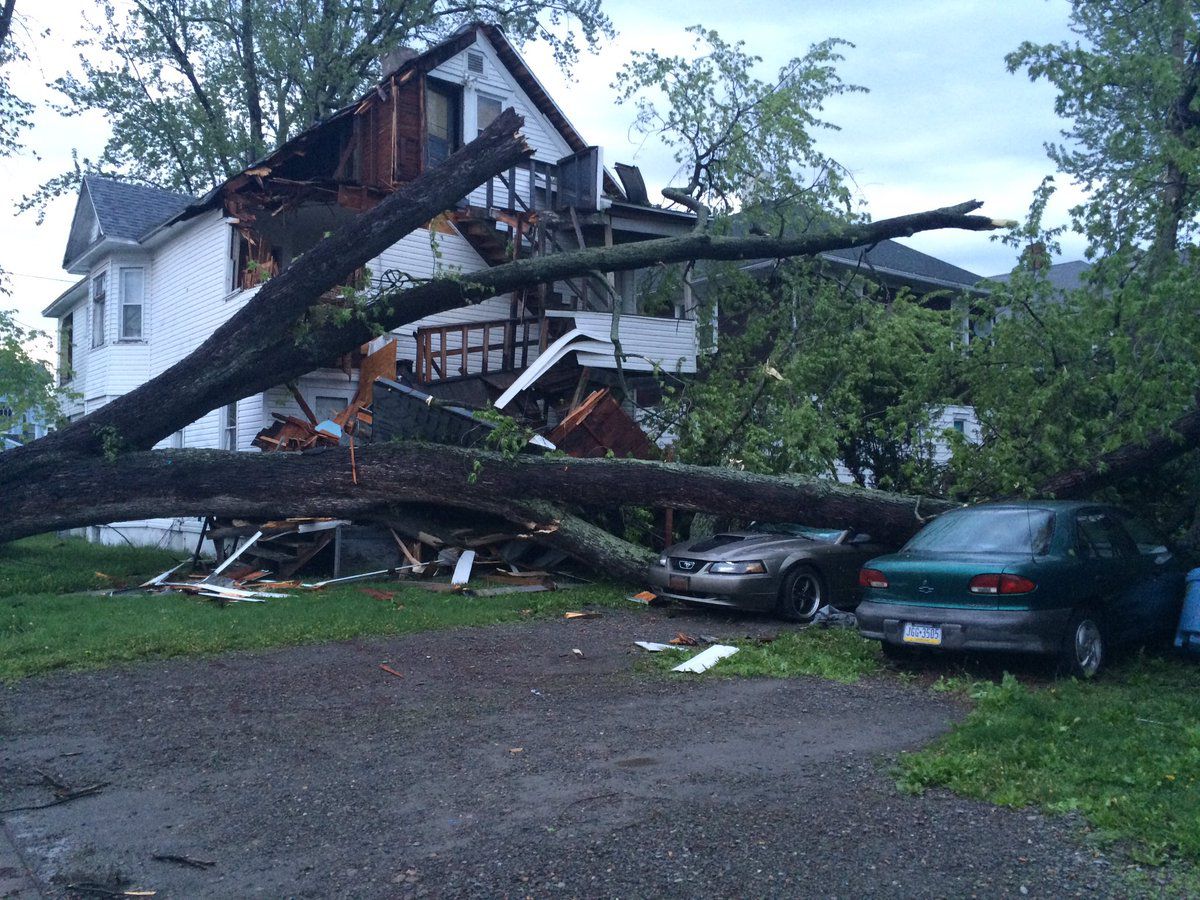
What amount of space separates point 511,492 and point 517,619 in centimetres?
212

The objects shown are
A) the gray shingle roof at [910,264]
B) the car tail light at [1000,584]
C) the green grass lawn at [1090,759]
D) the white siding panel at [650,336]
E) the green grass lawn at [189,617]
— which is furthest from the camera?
the gray shingle roof at [910,264]

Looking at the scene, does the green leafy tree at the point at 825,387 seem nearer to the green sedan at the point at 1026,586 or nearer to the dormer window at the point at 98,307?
the green sedan at the point at 1026,586

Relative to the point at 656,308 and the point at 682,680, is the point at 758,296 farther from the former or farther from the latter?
the point at 682,680

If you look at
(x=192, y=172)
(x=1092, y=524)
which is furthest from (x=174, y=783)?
(x=192, y=172)

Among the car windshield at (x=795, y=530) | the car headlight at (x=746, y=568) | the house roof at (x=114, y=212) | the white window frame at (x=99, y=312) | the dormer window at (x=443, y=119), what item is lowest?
the car headlight at (x=746, y=568)

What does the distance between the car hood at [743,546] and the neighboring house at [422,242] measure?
20.5 feet

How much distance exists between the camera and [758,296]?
1748 cm

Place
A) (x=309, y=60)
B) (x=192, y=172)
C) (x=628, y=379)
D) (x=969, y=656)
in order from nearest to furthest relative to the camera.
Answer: (x=969, y=656), (x=628, y=379), (x=309, y=60), (x=192, y=172)

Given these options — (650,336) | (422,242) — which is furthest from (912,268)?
(422,242)

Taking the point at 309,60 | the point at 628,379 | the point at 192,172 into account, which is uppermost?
the point at 309,60

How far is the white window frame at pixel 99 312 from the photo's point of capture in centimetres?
2458

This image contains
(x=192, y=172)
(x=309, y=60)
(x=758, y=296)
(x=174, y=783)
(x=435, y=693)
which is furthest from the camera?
(x=192, y=172)

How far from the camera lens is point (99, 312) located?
25.2m

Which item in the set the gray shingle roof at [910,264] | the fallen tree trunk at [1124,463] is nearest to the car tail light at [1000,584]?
the fallen tree trunk at [1124,463]
